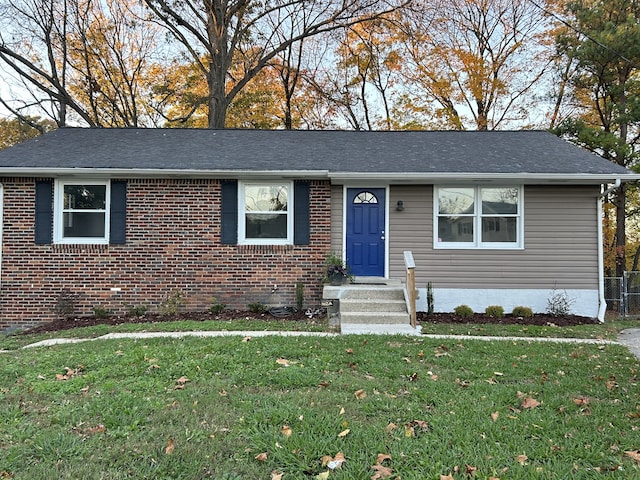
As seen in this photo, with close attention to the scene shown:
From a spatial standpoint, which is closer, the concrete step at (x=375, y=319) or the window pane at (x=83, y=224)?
the concrete step at (x=375, y=319)

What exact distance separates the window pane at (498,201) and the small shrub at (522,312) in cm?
212

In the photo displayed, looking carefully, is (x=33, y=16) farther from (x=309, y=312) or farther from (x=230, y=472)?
(x=230, y=472)

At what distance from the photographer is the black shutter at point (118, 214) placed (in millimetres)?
8711

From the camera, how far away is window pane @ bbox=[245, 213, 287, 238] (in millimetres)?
9008

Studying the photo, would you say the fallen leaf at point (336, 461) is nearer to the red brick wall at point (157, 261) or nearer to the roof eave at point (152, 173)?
the red brick wall at point (157, 261)

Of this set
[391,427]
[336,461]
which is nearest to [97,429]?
[336,461]

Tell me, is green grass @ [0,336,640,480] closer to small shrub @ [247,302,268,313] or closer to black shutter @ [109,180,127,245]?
small shrub @ [247,302,268,313]

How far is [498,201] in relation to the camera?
29.8 feet

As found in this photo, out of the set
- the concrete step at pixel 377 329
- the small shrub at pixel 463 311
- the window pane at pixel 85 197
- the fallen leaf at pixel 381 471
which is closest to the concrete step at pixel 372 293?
the concrete step at pixel 377 329

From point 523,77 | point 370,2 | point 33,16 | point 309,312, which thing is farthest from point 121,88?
point 523,77

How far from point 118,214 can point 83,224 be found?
0.86 meters

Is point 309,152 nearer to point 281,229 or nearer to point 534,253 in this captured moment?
point 281,229

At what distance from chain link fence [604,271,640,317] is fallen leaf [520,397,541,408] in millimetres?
8818

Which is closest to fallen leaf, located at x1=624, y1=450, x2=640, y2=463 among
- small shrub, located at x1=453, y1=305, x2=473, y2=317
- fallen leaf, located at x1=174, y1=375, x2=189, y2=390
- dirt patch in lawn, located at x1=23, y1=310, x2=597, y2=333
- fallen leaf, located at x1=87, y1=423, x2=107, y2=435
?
fallen leaf, located at x1=174, y1=375, x2=189, y2=390
